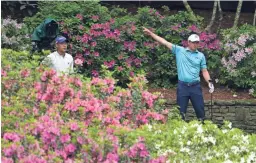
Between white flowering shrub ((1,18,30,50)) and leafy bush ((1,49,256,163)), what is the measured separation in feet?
11.8

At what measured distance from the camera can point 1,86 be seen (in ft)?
17.0

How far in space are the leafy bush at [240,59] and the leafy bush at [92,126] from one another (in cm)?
369

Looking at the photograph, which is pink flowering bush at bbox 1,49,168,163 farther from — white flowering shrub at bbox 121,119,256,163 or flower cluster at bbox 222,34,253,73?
flower cluster at bbox 222,34,253,73

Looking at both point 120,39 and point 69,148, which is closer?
point 69,148

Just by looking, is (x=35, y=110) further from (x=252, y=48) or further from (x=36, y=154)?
(x=252, y=48)

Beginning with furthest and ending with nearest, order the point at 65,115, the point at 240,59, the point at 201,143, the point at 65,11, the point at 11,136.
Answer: the point at 65,11 → the point at 240,59 → the point at 201,143 → the point at 65,115 → the point at 11,136

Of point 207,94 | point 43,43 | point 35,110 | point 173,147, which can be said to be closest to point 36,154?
point 35,110

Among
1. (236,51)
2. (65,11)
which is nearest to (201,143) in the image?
(236,51)

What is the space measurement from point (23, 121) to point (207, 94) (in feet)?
18.5

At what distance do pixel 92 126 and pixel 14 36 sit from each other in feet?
17.3

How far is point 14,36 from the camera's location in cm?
981

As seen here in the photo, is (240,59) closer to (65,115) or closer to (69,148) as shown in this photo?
(65,115)

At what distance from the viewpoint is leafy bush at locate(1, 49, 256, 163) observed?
439cm

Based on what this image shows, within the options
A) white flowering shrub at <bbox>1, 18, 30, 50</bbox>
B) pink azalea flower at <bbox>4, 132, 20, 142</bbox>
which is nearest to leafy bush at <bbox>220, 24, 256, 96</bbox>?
white flowering shrub at <bbox>1, 18, 30, 50</bbox>
